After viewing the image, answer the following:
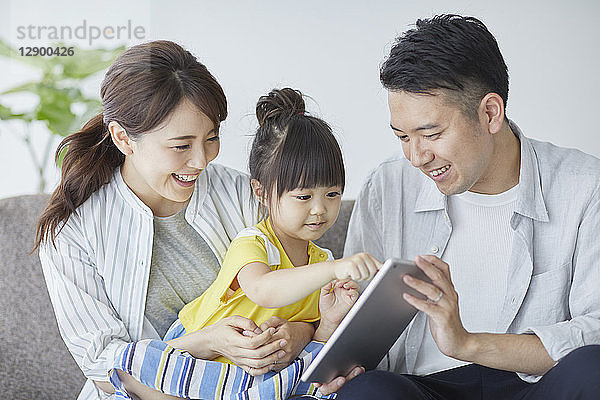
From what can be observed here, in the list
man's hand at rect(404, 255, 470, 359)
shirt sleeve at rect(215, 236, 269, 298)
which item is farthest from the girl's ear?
man's hand at rect(404, 255, 470, 359)

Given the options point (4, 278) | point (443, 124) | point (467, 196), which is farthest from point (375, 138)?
point (4, 278)

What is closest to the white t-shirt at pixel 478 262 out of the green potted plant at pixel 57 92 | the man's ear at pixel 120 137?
the man's ear at pixel 120 137

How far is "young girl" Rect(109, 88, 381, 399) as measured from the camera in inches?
58.6

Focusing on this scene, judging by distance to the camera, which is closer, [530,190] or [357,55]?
Result: [530,190]

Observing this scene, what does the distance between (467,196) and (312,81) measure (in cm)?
113

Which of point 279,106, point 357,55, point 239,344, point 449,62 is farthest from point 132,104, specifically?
point 357,55

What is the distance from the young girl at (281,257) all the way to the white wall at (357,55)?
37.7 inches

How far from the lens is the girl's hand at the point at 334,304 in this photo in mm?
1542

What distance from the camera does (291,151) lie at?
5.32ft

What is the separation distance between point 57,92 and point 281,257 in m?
1.61

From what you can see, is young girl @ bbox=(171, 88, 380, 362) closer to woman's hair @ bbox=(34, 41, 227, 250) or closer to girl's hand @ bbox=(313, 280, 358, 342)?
girl's hand @ bbox=(313, 280, 358, 342)

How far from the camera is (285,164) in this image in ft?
5.30

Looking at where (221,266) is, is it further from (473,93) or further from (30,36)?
(30,36)

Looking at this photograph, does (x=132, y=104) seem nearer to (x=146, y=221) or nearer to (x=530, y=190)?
(x=146, y=221)
